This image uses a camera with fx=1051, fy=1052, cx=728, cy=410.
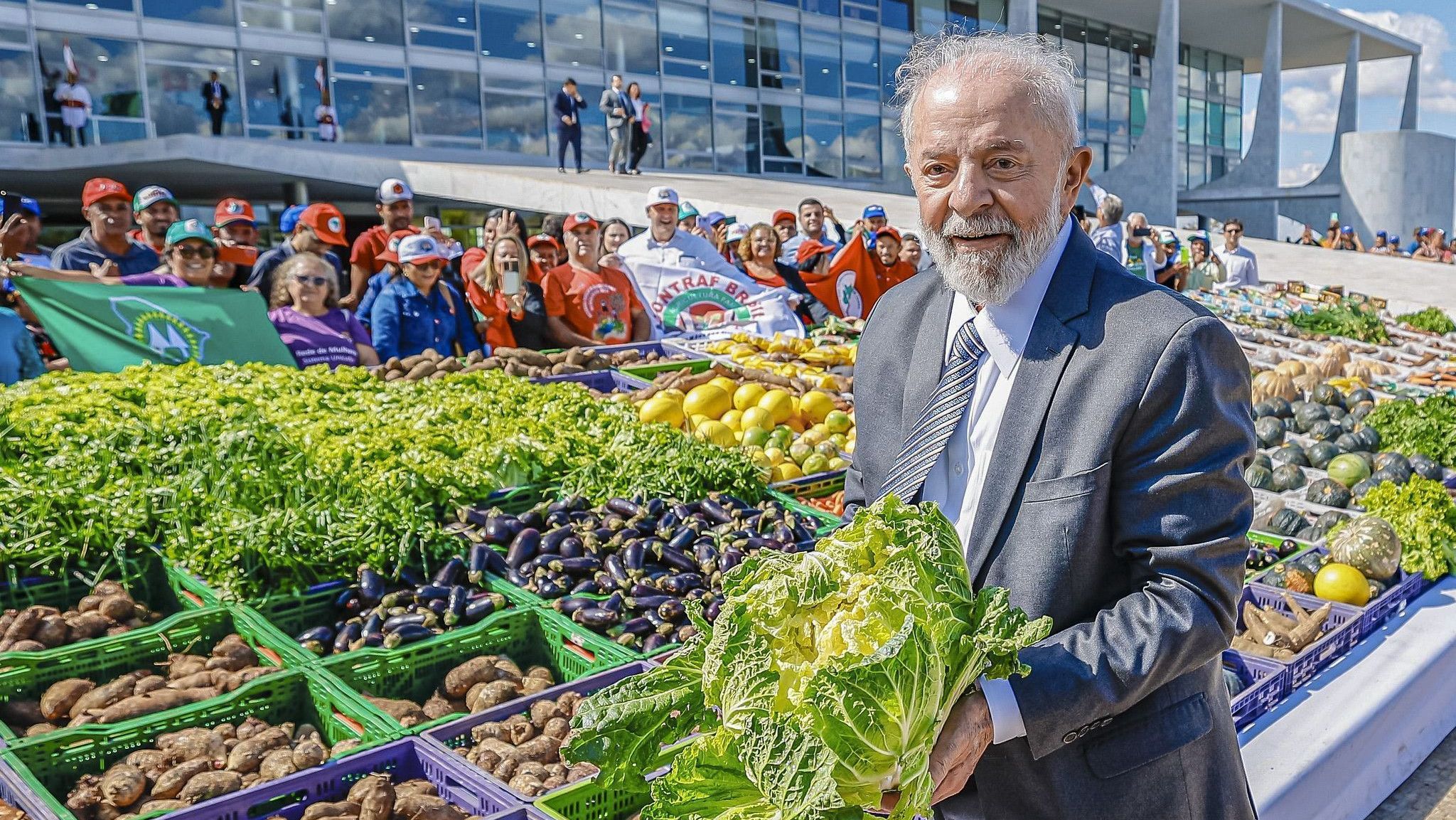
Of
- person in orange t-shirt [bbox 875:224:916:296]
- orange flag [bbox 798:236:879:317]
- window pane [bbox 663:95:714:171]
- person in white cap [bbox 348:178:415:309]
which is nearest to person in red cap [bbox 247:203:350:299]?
person in white cap [bbox 348:178:415:309]

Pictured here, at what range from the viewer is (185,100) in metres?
20.7

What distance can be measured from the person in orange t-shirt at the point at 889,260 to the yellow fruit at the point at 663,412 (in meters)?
5.05

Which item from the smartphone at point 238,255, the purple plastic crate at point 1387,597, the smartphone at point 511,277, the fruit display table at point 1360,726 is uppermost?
the smartphone at point 238,255

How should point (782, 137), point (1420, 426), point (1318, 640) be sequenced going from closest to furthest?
1. point (1318, 640)
2. point (1420, 426)
3. point (782, 137)

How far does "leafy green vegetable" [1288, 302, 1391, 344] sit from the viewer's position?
11.1m

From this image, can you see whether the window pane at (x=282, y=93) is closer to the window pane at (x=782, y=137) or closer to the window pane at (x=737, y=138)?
the window pane at (x=737, y=138)

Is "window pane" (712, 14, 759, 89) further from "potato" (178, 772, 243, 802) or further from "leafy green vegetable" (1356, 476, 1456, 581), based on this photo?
"potato" (178, 772, 243, 802)

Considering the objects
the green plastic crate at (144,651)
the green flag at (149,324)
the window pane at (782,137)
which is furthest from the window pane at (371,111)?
the green plastic crate at (144,651)

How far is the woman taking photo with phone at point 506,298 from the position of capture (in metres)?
7.83

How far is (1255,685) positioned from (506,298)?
19.5 ft

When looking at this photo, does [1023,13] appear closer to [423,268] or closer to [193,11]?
[193,11]

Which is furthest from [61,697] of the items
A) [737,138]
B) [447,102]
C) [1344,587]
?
[737,138]

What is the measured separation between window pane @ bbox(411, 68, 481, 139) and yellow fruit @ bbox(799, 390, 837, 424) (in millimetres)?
19578

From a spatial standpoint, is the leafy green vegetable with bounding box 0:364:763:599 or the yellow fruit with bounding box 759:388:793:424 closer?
the leafy green vegetable with bounding box 0:364:763:599
